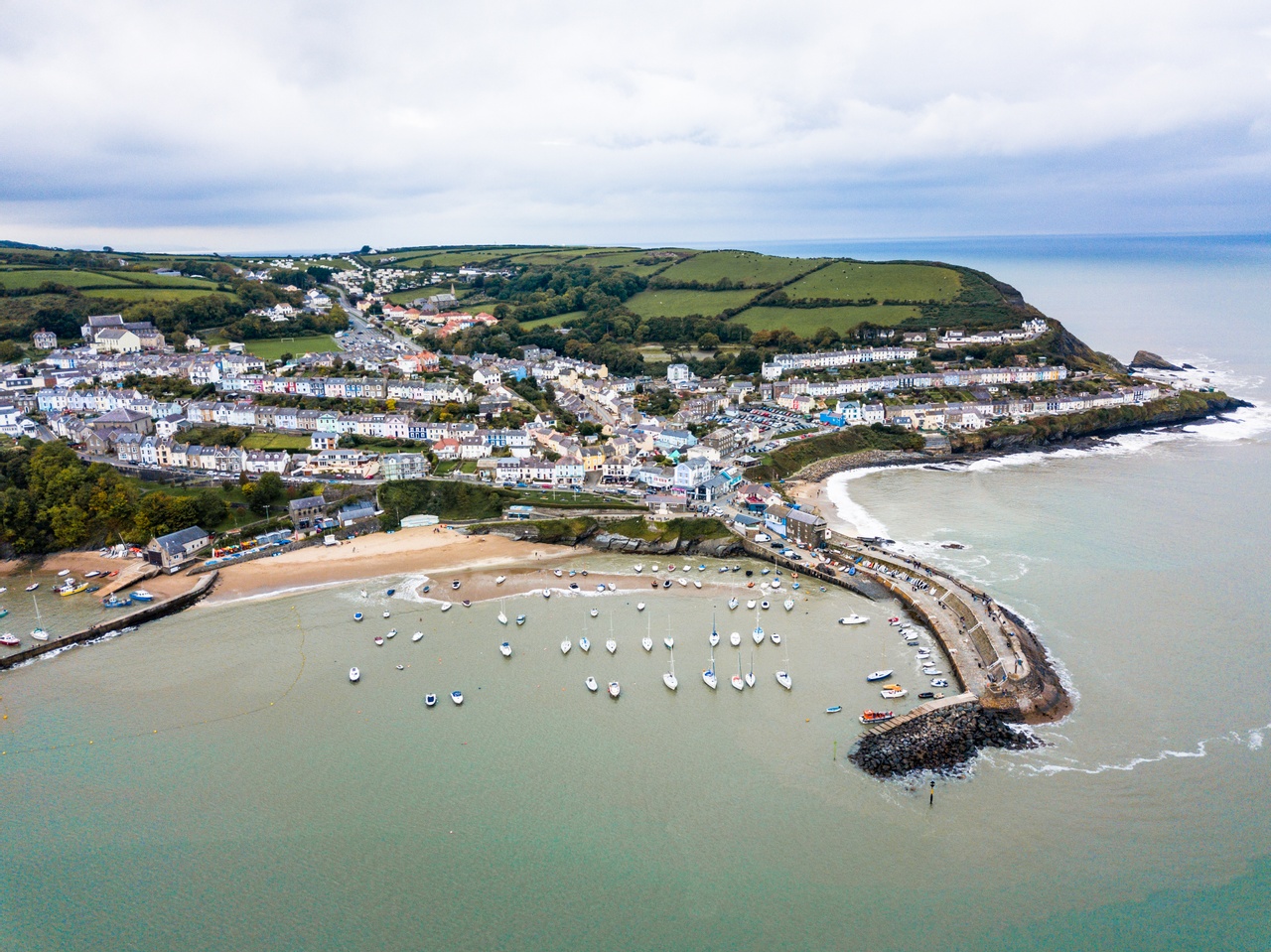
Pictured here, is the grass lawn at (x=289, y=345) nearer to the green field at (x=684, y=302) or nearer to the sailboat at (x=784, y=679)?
the green field at (x=684, y=302)

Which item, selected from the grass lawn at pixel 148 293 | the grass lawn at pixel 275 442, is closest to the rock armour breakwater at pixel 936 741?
the grass lawn at pixel 275 442

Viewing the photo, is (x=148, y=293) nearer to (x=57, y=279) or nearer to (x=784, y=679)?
(x=57, y=279)

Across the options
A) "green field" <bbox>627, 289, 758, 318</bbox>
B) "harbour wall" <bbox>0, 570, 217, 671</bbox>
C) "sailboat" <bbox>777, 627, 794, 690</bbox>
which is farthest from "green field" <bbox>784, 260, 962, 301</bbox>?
"harbour wall" <bbox>0, 570, 217, 671</bbox>

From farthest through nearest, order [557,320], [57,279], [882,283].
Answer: [882,283], [557,320], [57,279]

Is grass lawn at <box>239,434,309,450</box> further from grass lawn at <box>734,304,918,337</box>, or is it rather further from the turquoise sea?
grass lawn at <box>734,304,918,337</box>

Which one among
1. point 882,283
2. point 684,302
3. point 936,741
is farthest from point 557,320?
point 936,741

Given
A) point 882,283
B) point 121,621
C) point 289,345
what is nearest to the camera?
point 121,621
